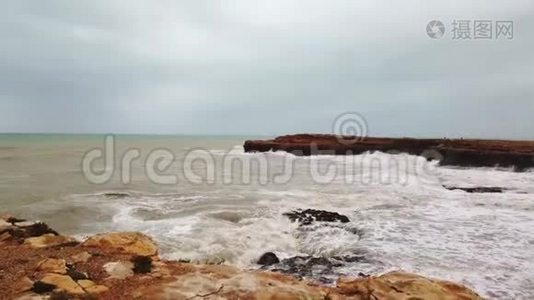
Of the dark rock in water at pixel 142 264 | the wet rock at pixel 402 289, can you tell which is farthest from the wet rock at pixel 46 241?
the wet rock at pixel 402 289

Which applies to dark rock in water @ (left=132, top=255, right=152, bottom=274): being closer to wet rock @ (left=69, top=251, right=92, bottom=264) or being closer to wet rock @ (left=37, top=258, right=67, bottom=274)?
wet rock @ (left=69, top=251, right=92, bottom=264)

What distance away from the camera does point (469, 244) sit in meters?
12.2

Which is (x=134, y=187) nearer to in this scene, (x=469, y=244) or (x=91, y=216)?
(x=91, y=216)

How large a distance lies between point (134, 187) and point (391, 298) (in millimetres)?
20227

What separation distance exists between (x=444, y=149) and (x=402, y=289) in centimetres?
4161

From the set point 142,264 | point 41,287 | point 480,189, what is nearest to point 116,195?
point 142,264

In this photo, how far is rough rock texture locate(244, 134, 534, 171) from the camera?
38.1m

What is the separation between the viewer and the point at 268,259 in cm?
1067

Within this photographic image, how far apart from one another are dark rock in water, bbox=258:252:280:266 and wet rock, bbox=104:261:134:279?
3898 mm

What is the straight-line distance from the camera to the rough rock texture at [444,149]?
38094 millimetres

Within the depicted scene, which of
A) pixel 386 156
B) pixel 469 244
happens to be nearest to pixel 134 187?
pixel 469 244

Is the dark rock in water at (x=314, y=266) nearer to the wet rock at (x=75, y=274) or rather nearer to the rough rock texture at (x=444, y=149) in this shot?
the wet rock at (x=75, y=274)

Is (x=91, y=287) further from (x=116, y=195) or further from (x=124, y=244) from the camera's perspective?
(x=116, y=195)

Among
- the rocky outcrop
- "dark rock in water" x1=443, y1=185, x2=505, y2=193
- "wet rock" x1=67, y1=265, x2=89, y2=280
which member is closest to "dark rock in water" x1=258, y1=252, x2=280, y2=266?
"wet rock" x1=67, y1=265, x2=89, y2=280
